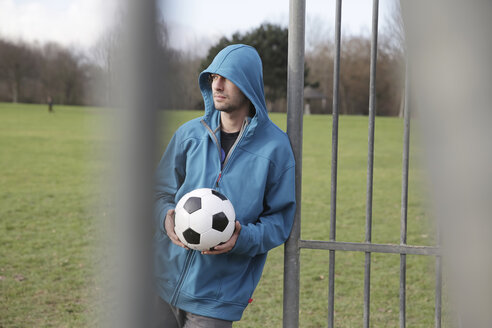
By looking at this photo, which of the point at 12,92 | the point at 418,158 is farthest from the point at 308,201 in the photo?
the point at 12,92

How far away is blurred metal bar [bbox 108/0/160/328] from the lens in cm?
32

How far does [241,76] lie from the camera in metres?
2.08

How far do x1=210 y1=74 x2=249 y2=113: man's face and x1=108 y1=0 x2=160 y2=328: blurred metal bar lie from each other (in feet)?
5.82

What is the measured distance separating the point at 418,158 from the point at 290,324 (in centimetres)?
181

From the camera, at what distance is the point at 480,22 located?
1.06 ft

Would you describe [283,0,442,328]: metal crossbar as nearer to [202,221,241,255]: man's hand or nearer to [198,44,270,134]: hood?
[198,44,270,134]: hood

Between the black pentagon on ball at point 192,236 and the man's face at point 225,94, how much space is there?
0.49 meters

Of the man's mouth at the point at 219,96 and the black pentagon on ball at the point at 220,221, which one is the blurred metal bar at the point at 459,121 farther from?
the man's mouth at the point at 219,96

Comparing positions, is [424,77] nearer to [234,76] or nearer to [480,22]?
[480,22]

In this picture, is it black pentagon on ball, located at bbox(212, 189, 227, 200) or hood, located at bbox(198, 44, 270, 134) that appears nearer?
black pentagon on ball, located at bbox(212, 189, 227, 200)

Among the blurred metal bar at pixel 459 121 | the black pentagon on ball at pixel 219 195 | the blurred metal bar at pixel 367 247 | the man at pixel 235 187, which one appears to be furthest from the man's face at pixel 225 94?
the blurred metal bar at pixel 459 121

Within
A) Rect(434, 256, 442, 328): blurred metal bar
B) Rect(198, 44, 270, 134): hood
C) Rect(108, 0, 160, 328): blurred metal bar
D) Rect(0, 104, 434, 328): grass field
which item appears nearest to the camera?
Rect(108, 0, 160, 328): blurred metal bar

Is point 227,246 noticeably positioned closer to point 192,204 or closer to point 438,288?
point 192,204

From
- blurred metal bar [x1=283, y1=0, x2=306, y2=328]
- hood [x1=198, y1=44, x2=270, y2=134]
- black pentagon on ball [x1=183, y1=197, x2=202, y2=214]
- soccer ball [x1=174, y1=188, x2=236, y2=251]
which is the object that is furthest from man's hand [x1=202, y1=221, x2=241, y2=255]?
hood [x1=198, y1=44, x2=270, y2=134]
